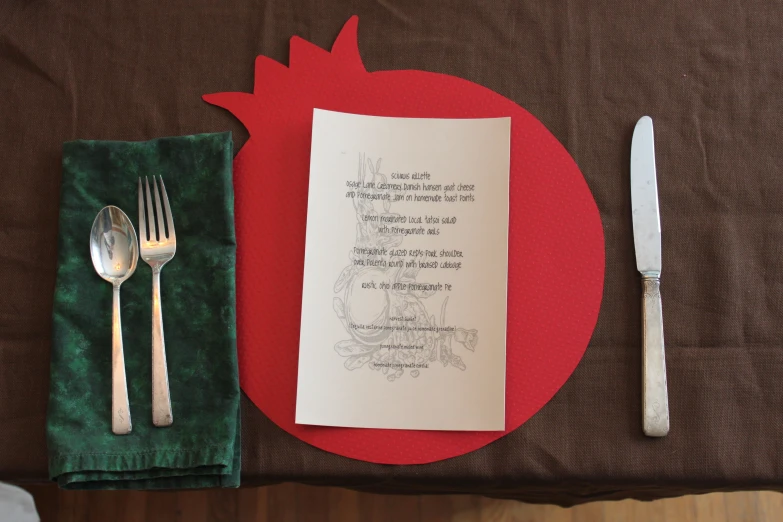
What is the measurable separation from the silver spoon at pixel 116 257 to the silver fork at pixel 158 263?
2cm

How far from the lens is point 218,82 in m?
0.71

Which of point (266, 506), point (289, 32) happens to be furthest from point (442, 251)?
point (266, 506)

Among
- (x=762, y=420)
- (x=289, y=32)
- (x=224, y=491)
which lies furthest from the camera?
(x=224, y=491)

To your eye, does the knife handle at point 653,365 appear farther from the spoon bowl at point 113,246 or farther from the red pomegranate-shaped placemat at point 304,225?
the spoon bowl at point 113,246

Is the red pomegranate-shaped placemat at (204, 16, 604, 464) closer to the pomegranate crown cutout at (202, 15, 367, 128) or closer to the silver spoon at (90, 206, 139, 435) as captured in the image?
the pomegranate crown cutout at (202, 15, 367, 128)

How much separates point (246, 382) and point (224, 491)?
1.67 ft

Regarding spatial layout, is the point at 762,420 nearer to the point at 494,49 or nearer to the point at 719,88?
the point at 719,88

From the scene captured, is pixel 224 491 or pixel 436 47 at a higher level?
pixel 436 47

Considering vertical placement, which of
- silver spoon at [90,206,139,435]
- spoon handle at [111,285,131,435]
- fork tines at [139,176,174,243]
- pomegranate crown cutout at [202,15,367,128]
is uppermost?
pomegranate crown cutout at [202,15,367,128]

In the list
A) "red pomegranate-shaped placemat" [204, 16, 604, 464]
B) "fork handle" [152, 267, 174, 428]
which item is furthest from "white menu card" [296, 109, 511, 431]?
"fork handle" [152, 267, 174, 428]

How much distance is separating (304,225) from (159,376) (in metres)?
0.21

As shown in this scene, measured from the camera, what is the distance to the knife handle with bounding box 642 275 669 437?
61cm

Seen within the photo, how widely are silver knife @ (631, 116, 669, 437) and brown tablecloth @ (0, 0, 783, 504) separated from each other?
0.04 ft

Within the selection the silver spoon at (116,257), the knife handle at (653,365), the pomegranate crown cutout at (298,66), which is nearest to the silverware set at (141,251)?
the silver spoon at (116,257)
